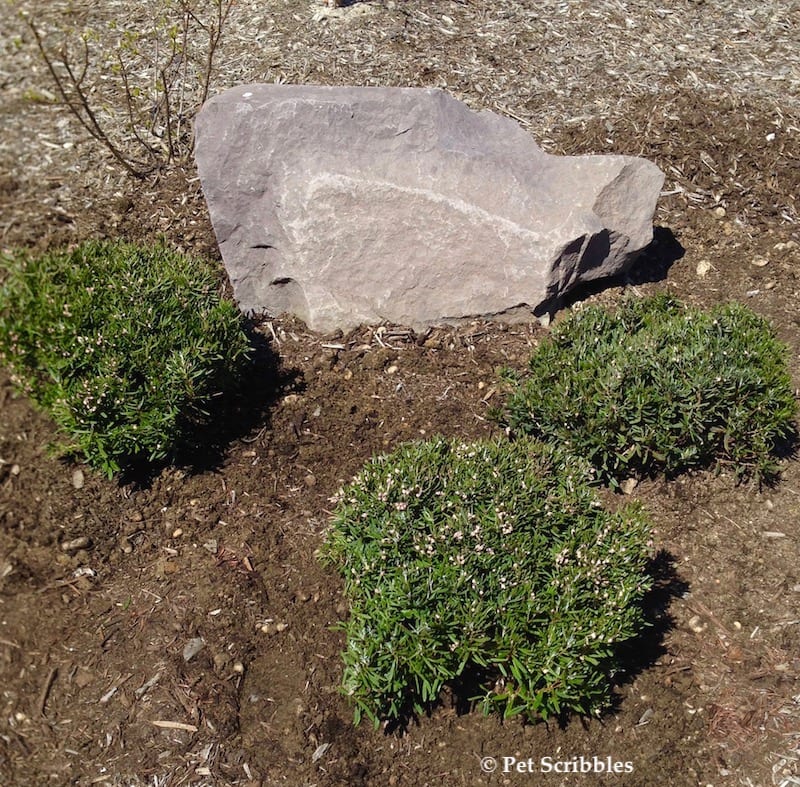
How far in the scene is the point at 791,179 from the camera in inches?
256

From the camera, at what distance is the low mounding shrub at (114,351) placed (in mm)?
4363

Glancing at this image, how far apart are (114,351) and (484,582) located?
2244mm

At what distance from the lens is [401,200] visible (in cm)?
515

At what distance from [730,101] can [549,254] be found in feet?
9.94

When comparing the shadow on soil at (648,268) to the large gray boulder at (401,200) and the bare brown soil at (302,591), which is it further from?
the large gray boulder at (401,200)

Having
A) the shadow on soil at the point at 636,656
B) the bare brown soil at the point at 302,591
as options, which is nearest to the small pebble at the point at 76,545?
the bare brown soil at the point at 302,591

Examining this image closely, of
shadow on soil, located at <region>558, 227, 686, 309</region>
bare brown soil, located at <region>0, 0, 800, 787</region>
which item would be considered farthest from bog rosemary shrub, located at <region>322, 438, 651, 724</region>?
shadow on soil, located at <region>558, 227, 686, 309</region>

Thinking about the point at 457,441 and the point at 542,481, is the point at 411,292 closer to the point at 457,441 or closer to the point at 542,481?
the point at 457,441

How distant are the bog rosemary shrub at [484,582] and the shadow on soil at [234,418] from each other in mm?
1201

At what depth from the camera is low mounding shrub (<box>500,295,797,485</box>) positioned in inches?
172

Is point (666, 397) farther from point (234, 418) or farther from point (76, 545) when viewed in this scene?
point (76, 545)

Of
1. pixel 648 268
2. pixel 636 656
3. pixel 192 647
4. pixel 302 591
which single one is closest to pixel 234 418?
pixel 302 591

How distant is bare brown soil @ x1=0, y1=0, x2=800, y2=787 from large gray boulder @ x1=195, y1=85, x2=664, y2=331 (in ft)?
1.18

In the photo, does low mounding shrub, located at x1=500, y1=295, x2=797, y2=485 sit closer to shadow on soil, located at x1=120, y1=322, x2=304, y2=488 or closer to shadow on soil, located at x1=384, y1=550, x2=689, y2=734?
shadow on soil, located at x1=384, y1=550, x2=689, y2=734
